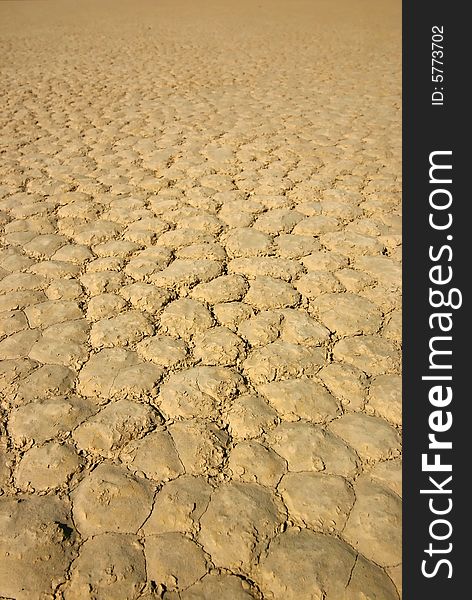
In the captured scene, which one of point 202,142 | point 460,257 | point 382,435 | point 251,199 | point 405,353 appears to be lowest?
point 382,435

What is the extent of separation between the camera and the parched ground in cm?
104

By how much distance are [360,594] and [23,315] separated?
141 cm

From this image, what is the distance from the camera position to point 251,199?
257 cm

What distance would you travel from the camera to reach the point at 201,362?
1548 millimetres

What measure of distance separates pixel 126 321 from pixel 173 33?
8.93m

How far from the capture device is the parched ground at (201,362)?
41.1 inches

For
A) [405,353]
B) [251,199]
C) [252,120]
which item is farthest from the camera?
[252,120]

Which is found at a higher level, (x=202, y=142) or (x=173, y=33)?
(x=173, y=33)

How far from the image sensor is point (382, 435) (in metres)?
1.30

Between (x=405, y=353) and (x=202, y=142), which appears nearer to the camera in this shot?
(x=405, y=353)

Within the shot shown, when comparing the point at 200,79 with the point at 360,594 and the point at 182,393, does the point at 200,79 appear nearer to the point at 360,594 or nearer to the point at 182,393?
the point at 182,393

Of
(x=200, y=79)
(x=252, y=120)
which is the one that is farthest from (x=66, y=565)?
(x=200, y=79)

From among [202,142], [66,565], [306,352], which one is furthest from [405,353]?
[202,142]

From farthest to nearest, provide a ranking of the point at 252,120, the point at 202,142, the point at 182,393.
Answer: the point at 252,120 → the point at 202,142 → the point at 182,393
